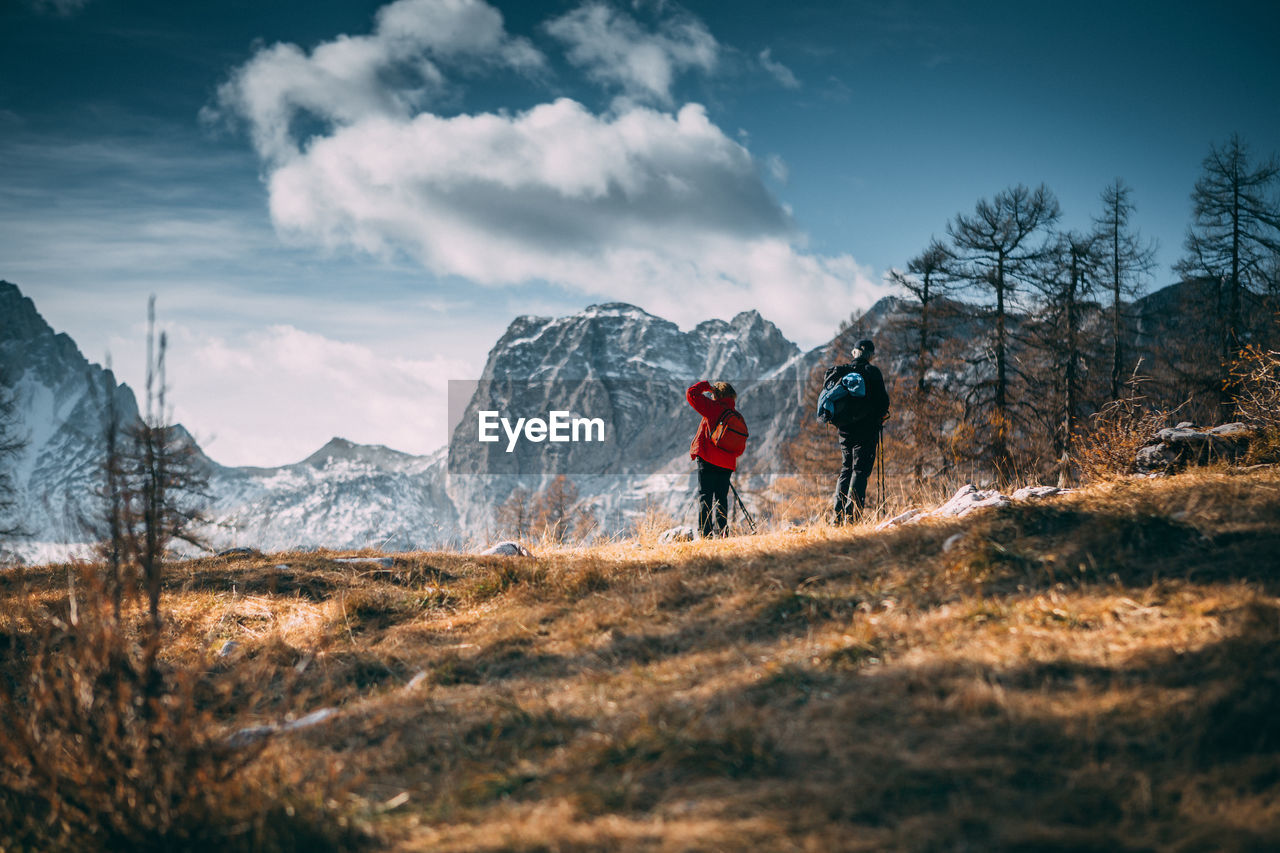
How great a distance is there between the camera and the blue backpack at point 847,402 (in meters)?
8.41

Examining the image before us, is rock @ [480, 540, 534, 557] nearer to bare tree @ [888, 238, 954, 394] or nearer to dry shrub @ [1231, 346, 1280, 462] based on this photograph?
dry shrub @ [1231, 346, 1280, 462]

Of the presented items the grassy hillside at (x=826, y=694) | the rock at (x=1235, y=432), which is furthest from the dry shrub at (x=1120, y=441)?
the grassy hillside at (x=826, y=694)

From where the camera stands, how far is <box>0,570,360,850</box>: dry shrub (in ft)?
8.61

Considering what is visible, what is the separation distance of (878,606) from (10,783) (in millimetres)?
4502

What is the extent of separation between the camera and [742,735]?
2941 millimetres

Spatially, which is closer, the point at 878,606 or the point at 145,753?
the point at 145,753

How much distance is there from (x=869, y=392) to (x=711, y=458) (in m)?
2.15

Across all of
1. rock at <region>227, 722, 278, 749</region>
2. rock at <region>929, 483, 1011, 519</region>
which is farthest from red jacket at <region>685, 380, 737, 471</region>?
rock at <region>227, 722, 278, 749</region>

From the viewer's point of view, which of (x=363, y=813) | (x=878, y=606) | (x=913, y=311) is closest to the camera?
(x=363, y=813)

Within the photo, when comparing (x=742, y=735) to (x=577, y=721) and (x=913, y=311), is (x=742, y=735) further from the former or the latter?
(x=913, y=311)

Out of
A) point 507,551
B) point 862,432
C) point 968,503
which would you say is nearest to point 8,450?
point 507,551

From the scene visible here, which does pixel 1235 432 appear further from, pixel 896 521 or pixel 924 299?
pixel 924 299

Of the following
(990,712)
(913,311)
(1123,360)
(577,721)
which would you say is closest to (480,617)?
(577,721)

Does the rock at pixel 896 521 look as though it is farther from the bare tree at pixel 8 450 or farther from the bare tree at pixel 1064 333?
the bare tree at pixel 8 450
